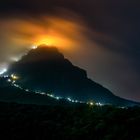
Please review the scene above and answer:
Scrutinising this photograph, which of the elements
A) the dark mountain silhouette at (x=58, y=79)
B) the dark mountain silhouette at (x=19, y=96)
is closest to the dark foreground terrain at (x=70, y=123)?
the dark mountain silhouette at (x=19, y=96)

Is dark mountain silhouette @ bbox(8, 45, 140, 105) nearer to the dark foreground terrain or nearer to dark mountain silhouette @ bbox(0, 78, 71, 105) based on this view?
dark mountain silhouette @ bbox(0, 78, 71, 105)

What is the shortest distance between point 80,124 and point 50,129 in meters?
2.49

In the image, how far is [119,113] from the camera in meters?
31.5

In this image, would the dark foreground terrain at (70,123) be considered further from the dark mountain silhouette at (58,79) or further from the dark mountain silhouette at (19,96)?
the dark mountain silhouette at (58,79)

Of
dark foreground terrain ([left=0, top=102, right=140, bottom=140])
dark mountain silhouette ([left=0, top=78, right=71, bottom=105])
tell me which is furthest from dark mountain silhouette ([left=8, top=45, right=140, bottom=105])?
dark foreground terrain ([left=0, top=102, right=140, bottom=140])

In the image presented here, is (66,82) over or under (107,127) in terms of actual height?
over

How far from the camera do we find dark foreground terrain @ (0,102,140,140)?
29.1 metres

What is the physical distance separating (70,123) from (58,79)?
11358cm

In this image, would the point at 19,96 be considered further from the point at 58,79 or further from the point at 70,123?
the point at 58,79

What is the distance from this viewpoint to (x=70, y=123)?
34125mm

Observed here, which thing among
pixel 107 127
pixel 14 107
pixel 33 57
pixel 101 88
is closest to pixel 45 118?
pixel 14 107

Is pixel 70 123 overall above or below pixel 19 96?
below

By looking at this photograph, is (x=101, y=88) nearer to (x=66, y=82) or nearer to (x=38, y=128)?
(x=66, y=82)

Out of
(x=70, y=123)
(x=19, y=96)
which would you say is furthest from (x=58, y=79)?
(x=70, y=123)
